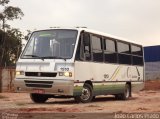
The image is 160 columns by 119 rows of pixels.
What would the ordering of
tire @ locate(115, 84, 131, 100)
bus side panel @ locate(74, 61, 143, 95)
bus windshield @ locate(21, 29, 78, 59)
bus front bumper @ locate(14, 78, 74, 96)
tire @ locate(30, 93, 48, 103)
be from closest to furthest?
1. bus front bumper @ locate(14, 78, 74, 96)
2. bus windshield @ locate(21, 29, 78, 59)
3. bus side panel @ locate(74, 61, 143, 95)
4. tire @ locate(30, 93, 48, 103)
5. tire @ locate(115, 84, 131, 100)

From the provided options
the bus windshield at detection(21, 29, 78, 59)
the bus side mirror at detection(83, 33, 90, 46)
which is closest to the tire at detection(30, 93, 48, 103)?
the bus windshield at detection(21, 29, 78, 59)

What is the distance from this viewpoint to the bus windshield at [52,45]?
1836cm

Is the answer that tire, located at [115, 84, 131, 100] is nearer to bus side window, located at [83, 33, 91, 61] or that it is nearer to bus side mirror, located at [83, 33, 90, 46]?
bus side window, located at [83, 33, 91, 61]

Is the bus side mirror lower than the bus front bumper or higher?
higher

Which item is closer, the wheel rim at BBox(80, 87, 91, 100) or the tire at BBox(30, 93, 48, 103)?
the wheel rim at BBox(80, 87, 91, 100)

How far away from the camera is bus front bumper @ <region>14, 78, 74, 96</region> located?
17.9 metres

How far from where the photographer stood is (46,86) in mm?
18234

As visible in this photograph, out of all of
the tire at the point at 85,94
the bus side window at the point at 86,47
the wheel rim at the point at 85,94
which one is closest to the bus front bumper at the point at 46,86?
the tire at the point at 85,94

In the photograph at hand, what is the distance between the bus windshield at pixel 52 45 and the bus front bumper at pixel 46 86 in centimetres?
94

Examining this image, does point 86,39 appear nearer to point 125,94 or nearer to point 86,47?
point 86,47

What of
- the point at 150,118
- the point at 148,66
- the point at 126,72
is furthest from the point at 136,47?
the point at 148,66

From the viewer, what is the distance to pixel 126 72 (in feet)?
78.8

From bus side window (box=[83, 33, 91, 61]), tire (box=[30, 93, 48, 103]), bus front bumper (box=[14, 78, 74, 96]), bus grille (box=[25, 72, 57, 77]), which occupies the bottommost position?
tire (box=[30, 93, 48, 103])

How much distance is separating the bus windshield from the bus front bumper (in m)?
0.94
